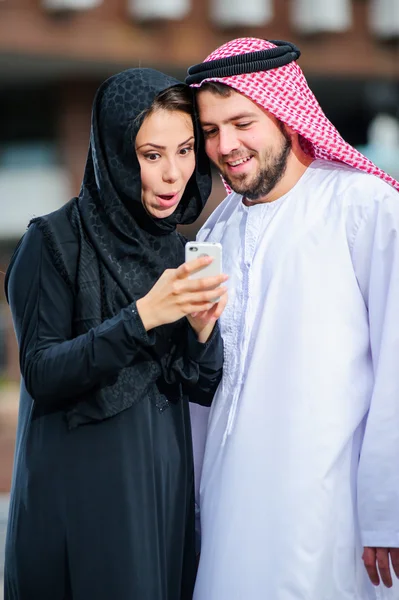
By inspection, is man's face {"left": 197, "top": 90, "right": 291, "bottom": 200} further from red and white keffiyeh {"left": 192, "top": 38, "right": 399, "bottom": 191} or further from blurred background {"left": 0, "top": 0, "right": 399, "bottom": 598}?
blurred background {"left": 0, "top": 0, "right": 399, "bottom": 598}

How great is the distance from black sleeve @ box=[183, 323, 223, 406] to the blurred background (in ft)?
39.6

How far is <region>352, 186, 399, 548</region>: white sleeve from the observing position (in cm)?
314

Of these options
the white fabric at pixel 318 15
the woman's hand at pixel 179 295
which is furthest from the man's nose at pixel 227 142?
the white fabric at pixel 318 15

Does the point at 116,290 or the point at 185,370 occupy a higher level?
the point at 116,290

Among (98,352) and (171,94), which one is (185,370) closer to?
(98,352)

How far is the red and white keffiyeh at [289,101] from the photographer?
331 cm

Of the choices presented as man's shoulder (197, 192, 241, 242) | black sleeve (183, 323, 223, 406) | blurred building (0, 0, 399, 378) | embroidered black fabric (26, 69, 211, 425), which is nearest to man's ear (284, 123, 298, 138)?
man's shoulder (197, 192, 241, 242)

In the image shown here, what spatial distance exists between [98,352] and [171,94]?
2.65ft

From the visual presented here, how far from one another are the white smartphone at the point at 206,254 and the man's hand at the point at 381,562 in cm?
98

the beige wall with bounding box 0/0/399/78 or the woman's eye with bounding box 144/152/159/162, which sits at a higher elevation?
the beige wall with bounding box 0/0/399/78

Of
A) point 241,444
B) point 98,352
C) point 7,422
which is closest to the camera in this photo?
point 98,352

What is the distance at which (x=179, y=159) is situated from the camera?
3.19 meters

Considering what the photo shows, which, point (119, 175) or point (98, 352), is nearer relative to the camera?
point (98, 352)

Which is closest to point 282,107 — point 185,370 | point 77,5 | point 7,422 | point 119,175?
point 119,175
